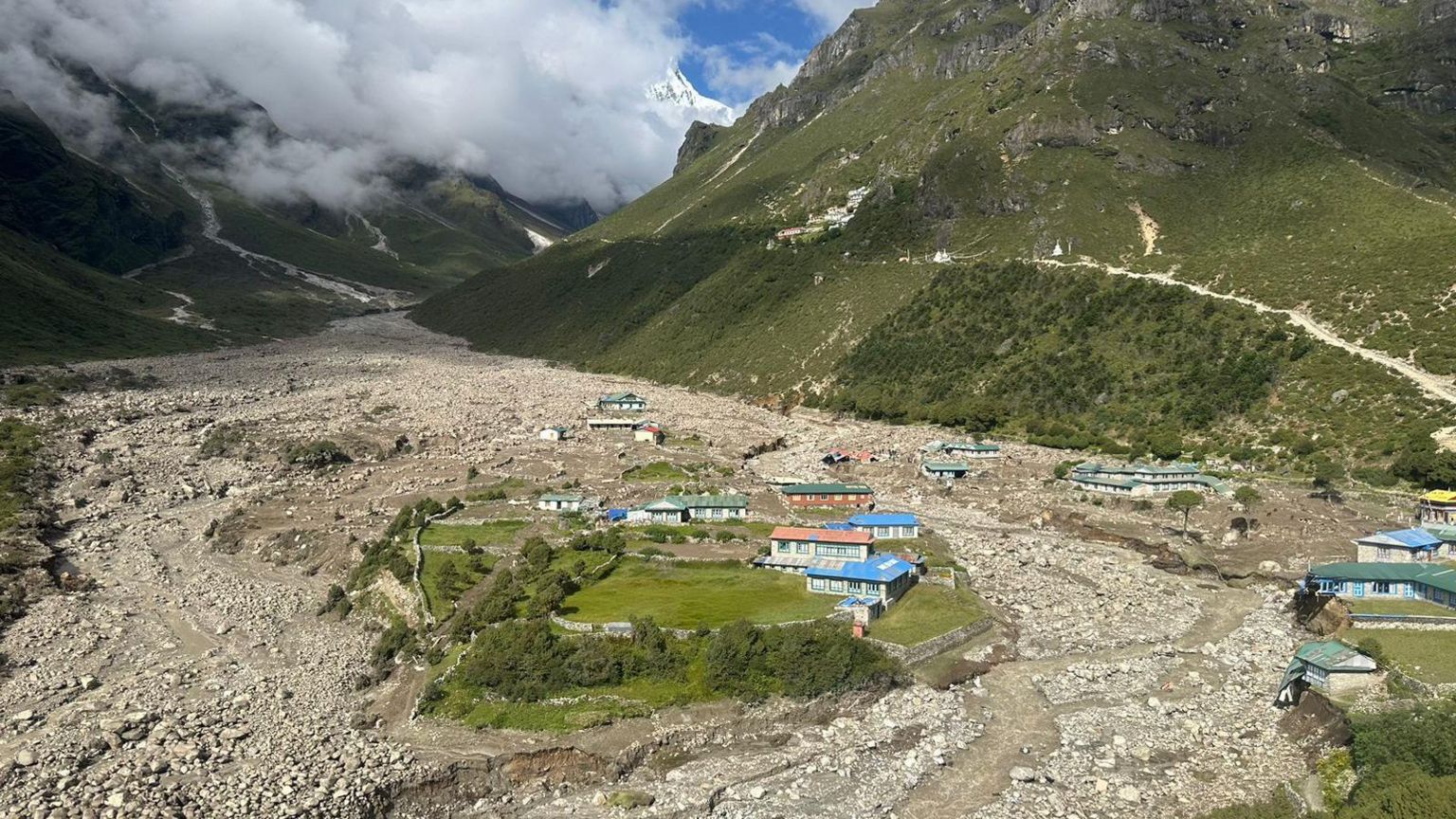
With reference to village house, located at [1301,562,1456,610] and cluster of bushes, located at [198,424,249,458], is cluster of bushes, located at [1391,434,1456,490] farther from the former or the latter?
cluster of bushes, located at [198,424,249,458]

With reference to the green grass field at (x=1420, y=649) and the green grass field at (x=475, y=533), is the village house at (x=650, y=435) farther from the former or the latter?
Result: the green grass field at (x=1420, y=649)

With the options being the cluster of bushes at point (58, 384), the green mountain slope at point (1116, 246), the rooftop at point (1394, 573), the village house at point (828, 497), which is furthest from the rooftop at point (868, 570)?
the cluster of bushes at point (58, 384)

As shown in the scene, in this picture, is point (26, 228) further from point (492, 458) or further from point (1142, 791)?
point (1142, 791)

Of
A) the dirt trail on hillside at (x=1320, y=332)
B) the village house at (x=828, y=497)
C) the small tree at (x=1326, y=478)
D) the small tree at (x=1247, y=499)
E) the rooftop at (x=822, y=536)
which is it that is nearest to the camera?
the rooftop at (x=822, y=536)

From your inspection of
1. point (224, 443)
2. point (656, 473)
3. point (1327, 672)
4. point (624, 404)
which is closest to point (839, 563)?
point (1327, 672)

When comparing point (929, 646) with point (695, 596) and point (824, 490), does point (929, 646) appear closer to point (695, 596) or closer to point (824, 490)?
point (695, 596)

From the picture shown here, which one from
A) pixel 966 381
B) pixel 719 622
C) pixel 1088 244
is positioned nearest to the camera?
pixel 719 622

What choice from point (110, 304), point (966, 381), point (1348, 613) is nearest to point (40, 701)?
point (1348, 613)
